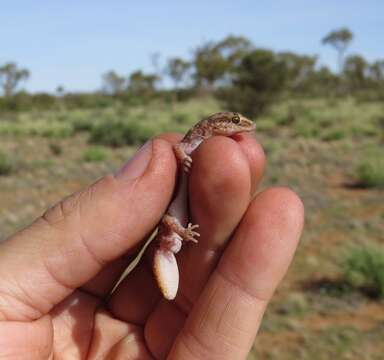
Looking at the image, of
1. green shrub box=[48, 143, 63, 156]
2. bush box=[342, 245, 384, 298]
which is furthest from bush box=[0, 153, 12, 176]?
bush box=[342, 245, 384, 298]

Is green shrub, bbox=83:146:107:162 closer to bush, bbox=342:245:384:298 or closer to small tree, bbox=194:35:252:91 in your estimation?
bush, bbox=342:245:384:298

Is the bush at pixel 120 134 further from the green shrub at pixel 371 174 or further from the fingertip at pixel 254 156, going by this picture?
the fingertip at pixel 254 156

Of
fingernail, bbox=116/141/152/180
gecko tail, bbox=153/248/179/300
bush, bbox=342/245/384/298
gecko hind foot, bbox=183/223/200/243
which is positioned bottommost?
bush, bbox=342/245/384/298

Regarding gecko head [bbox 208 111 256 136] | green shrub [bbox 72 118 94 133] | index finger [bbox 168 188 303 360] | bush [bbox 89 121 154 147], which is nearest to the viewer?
index finger [bbox 168 188 303 360]

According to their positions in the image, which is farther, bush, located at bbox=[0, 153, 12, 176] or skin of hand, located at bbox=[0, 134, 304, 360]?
bush, located at bbox=[0, 153, 12, 176]

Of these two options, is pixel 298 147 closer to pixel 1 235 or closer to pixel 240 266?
pixel 1 235
